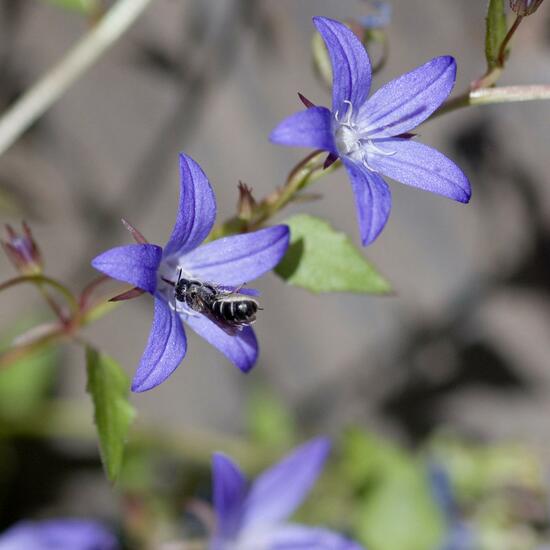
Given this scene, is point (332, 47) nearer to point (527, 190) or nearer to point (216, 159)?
point (527, 190)

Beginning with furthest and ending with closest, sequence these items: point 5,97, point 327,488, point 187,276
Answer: point 5,97, point 327,488, point 187,276

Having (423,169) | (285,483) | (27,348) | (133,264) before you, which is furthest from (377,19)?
(285,483)

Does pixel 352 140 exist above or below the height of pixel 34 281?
above

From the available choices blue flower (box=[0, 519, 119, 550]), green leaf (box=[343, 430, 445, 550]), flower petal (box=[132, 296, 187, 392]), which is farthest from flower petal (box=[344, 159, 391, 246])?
green leaf (box=[343, 430, 445, 550])

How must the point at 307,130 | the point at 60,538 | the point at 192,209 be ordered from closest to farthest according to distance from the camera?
the point at 307,130, the point at 192,209, the point at 60,538

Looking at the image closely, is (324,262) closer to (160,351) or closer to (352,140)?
(352,140)

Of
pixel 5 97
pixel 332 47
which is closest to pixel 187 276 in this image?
pixel 332 47

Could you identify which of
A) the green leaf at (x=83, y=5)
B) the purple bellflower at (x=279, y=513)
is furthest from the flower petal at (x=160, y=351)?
the green leaf at (x=83, y=5)
